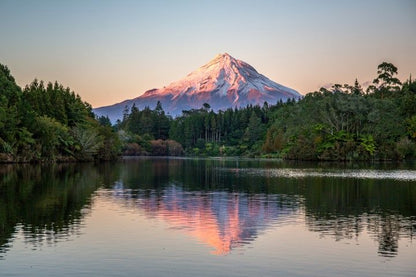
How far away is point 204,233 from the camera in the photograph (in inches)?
813

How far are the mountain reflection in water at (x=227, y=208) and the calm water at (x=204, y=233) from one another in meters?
0.05

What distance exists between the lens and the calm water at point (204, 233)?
15320mm

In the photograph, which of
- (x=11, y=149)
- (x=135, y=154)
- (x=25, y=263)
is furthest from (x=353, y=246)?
(x=135, y=154)

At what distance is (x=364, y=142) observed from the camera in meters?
100

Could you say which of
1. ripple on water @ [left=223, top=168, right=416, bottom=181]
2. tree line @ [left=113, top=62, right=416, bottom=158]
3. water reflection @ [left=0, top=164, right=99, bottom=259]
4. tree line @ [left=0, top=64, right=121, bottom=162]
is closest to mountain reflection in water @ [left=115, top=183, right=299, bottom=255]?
water reflection @ [left=0, top=164, right=99, bottom=259]

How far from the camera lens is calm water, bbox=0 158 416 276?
15.3 meters

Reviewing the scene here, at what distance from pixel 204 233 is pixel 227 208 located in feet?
25.5

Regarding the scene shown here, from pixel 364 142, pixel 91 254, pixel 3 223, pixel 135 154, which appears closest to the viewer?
pixel 91 254

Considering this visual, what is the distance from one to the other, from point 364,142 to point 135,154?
8177cm

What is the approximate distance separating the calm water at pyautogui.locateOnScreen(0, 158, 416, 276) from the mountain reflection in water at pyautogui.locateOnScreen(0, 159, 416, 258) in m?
0.05

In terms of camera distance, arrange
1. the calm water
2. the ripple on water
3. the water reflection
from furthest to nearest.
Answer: the ripple on water
the water reflection
the calm water

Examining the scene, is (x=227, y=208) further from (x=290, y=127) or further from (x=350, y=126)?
(x=290, y=127)

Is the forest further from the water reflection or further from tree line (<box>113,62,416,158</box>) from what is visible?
the water reflection

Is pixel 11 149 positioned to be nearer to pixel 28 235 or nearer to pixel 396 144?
pixel 28 235
